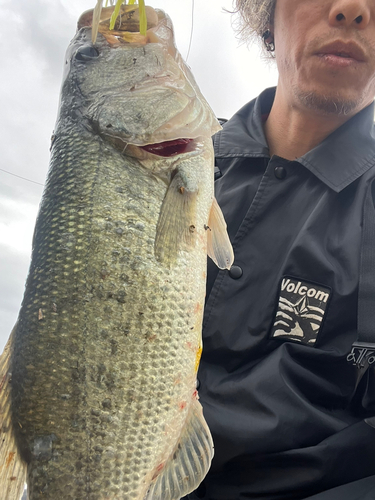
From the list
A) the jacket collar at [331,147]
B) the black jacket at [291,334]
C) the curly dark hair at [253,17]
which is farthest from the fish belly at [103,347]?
the curly dark hair at [253,17]

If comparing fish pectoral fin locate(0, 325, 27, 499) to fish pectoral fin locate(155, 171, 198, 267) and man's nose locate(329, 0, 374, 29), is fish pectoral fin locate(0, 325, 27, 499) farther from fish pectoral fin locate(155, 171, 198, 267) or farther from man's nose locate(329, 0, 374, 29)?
man's nose locate(329, 0, 374, 29)

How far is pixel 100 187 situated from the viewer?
5.10 feet

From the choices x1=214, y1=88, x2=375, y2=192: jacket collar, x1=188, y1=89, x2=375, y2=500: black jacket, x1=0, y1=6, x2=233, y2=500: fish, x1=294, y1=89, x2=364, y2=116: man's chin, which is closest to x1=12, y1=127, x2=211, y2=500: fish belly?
x1=0, y1=6, x2=233, y2=500: fish

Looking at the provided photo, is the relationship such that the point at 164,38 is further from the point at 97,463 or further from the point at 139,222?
the point at 97,463

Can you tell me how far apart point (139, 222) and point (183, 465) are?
2.91ft

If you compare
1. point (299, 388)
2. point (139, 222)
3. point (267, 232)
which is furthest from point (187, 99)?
point (299, 388)

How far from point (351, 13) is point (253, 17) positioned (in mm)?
1317

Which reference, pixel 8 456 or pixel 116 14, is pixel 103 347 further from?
pixel 116 14

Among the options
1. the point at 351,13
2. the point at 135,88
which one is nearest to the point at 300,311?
the point at 135,88

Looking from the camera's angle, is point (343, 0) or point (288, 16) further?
point (288, 16)

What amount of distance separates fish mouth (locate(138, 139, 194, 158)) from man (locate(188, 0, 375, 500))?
2.21 ft

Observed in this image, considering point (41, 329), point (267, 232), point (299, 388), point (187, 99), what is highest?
point (187, 99)

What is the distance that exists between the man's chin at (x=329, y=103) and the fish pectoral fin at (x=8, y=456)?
220 centimetres

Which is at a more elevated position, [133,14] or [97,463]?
[133,14]
